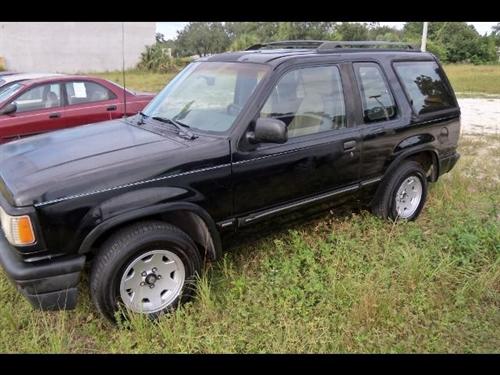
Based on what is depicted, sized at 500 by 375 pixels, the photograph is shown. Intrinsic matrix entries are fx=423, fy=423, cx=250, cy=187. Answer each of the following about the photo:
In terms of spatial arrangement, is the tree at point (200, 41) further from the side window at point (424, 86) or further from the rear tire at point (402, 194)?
the rear tire at point (402, 194)

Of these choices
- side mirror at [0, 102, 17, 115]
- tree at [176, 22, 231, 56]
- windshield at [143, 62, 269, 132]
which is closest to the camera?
windshield at [143, 62, 269, 132]

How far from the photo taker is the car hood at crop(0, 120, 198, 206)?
2.59m

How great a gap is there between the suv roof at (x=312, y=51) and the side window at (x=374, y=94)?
0.17 metres

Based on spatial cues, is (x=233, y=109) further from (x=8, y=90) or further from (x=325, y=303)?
(x=8, y=90)

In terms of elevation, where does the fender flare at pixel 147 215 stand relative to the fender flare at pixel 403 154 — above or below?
below

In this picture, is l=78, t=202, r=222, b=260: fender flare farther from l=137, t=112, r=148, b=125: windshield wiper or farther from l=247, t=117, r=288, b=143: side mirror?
l=137, t=112, r=148, b=125: windshield wiper

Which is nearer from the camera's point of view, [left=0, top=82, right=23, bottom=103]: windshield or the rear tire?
the rear tire

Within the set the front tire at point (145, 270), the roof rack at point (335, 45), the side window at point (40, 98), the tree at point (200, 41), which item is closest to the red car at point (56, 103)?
the side window at point (40, 98)

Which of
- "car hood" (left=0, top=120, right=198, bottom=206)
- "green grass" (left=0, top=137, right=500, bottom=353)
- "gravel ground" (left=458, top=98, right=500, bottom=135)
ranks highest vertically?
"car hood" (left=0, top=120, right=198, bottom=206)

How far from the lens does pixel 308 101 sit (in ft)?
12.0

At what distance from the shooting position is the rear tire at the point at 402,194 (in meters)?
4.45

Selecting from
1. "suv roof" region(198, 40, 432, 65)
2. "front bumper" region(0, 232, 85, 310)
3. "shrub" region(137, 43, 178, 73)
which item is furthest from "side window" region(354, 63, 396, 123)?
"shrub" region(137, 43, 178, 73)

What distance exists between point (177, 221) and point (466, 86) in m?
22.8
